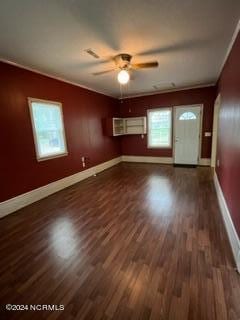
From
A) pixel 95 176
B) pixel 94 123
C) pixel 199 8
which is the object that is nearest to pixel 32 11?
pixel 199 8

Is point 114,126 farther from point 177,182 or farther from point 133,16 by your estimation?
point 133,16

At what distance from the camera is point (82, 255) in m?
1.95

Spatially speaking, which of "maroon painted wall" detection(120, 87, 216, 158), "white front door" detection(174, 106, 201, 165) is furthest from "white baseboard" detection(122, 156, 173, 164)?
"white front door" detection(174, 106, 201, 165)

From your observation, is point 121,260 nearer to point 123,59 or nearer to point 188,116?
point 123,59

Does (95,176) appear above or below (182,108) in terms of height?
below

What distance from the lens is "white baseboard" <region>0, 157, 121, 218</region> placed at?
303cm

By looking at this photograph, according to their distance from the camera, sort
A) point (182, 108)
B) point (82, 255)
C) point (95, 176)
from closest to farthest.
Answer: point (82, 255), point (95, 176), point (182, 108)

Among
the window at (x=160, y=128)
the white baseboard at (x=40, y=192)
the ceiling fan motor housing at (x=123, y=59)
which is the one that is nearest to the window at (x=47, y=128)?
the white baseboard at (x=40, y=192)

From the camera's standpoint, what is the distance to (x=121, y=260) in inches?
73.0

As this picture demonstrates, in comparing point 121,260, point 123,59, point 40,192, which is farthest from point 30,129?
point 121,260

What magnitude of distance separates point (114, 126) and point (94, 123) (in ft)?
2.94

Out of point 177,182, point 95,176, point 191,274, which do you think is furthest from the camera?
point 95,176

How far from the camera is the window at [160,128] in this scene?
601 cm

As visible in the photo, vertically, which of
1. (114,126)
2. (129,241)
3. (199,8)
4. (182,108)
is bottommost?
(129,241)
